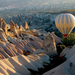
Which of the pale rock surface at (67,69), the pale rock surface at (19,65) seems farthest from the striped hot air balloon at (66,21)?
the pale rock surface at (67,69)

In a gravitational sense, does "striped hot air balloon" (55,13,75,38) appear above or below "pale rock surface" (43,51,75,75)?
above

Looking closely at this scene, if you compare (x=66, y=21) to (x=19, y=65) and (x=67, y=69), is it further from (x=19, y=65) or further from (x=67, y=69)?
(x=19, y=65)

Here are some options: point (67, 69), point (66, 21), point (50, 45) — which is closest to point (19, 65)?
point (67, 69)

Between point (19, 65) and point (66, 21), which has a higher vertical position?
point (66, 21)

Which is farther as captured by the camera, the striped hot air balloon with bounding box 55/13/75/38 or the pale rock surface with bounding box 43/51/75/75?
the striped hot air balloon with bounding box 55/13/75/38

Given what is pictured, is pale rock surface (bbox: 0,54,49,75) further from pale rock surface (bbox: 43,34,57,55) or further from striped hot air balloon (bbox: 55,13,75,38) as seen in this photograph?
striped hot air balloon (bbox: 55,13,75,38)

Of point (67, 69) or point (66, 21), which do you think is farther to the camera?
point (66, 21)

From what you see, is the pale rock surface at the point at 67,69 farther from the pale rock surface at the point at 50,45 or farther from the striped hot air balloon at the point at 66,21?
the striped hot air balloon at the point at 66,21

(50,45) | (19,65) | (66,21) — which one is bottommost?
(19,65)

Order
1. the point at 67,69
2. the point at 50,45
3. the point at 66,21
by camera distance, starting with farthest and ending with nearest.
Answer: the point at 66,21
the point at 50,45
the point at 67,69

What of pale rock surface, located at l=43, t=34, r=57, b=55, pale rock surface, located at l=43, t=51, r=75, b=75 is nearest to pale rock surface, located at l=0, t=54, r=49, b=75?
pale rock surface, located at l=43, t=34, r=57, b=55

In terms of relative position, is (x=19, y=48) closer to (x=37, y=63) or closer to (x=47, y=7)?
(x=37, y=63)

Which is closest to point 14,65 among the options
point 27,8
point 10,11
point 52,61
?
point 52,61
